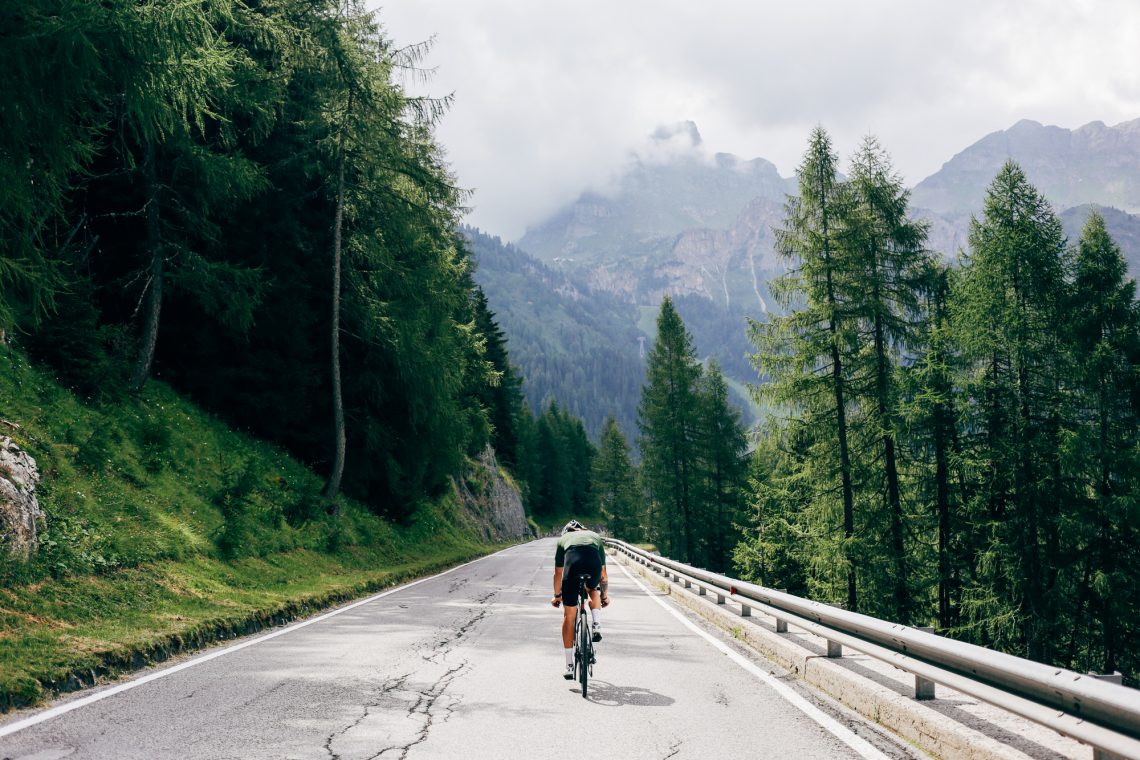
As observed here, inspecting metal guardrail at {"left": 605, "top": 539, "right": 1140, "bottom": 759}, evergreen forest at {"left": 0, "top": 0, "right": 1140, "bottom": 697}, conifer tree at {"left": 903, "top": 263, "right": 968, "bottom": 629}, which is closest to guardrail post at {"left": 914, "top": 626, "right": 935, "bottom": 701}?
metal guardrail at {"left": 605, "top": 539, "right": 1140, "bottom": 759}

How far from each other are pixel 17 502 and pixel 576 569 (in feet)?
23.8

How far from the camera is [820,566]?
20.8 m

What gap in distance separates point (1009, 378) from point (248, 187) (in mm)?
19699

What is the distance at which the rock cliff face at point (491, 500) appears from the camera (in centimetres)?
4656

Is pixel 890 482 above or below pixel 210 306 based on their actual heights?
below

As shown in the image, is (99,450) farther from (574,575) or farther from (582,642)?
(582,642)

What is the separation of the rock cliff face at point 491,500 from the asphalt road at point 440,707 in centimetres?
3529

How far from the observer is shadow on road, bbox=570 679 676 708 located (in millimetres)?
6321

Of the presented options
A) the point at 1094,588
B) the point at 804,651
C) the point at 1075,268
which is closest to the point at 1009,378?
the point at 1075,268

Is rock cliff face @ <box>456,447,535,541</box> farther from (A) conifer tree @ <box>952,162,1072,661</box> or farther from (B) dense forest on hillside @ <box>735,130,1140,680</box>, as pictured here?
(A) conifer tree @ <box>952,162,1072,661</box>

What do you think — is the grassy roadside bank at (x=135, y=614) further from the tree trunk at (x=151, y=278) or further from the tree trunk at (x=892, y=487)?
the tree trunk at (x=892, y=487)

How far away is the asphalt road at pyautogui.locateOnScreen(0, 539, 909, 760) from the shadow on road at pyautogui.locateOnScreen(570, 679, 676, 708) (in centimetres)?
3

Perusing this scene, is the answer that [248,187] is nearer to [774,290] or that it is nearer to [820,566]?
[774,290]

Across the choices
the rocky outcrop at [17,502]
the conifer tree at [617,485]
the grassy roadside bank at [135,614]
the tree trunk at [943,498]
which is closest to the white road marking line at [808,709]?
the grassy roadside bank at [135,614]
